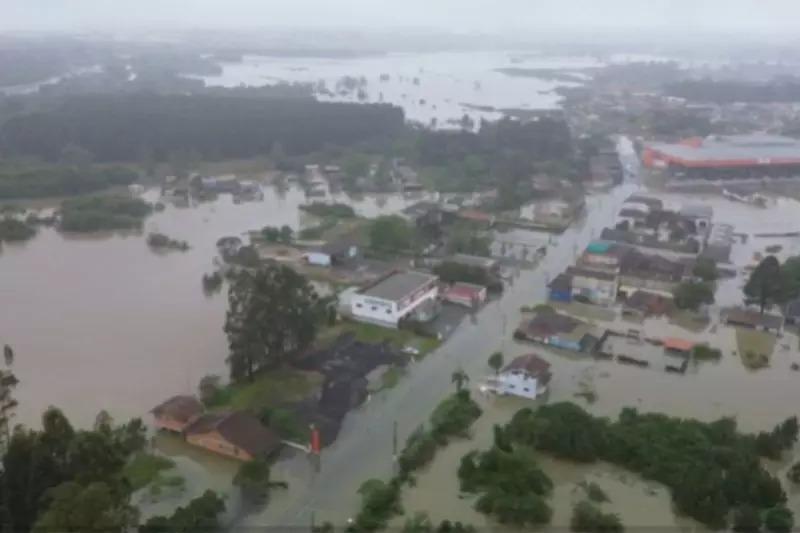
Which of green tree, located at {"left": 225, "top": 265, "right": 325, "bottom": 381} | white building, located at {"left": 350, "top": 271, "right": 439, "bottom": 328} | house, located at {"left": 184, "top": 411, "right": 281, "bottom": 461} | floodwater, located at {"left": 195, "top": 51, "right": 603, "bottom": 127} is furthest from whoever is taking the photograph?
floodwater, located at {"left": 195, "top": 51, "right": 603, "bottom": 127}

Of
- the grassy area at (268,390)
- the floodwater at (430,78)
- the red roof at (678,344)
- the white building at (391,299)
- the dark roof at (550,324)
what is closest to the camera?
the grassy area at (268,390)

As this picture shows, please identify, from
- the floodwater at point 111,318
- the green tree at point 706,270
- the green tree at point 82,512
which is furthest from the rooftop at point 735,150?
the green tree at point 82,512

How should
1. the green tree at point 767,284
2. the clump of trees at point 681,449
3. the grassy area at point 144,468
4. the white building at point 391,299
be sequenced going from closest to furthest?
the clump of trees at point 681,449, the grassy area at point 144,468, the white building at point 391,299, the green tree at point 767,284

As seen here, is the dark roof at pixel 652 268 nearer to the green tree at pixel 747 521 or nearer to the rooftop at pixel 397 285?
the rooftop at pixel 397 285

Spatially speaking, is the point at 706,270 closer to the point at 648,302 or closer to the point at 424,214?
the point at 648,302

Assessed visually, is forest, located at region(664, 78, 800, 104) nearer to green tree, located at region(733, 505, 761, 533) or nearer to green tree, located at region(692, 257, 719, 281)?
green tree, located at region(692, 257, 719, 281)

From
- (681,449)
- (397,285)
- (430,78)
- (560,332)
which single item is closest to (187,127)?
(397,285)

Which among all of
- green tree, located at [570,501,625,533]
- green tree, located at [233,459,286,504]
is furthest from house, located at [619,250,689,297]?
green tree, located at [233,459,286,504]
